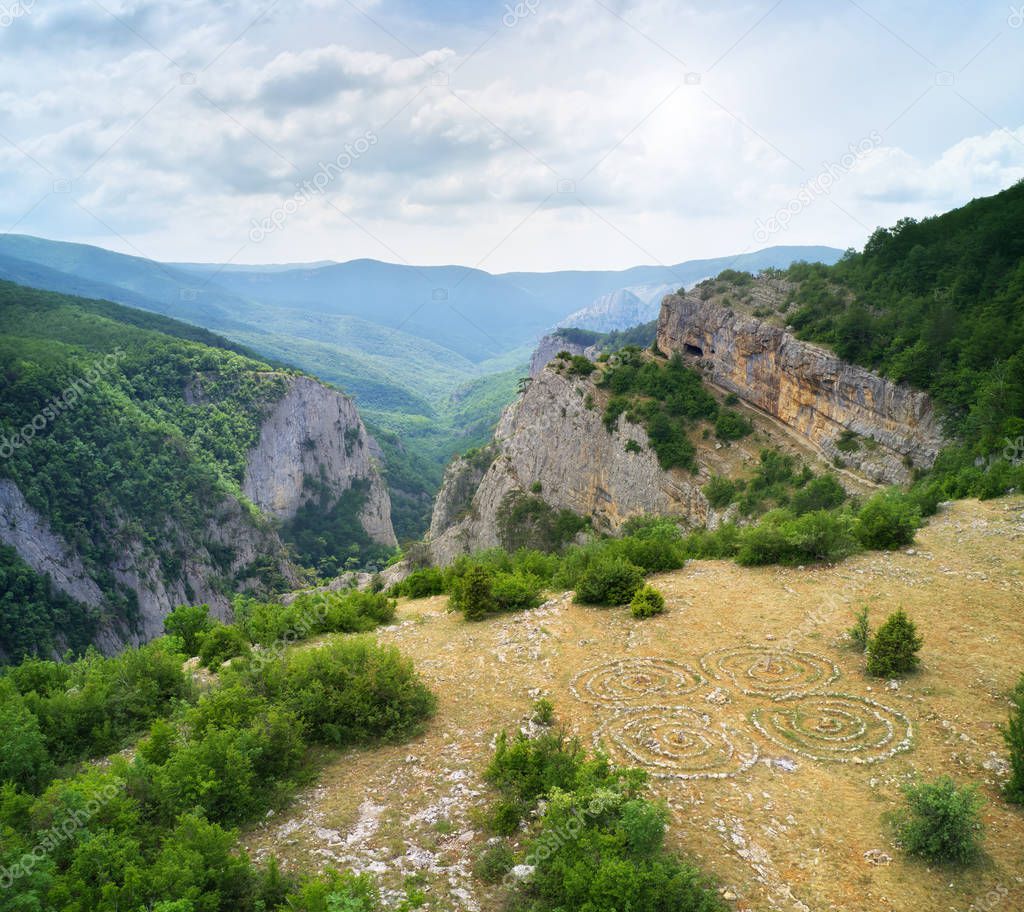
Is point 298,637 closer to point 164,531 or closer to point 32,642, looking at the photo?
point 32,642

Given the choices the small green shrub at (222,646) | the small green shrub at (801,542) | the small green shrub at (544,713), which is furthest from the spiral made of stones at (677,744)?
the small green shrub at (222,646)

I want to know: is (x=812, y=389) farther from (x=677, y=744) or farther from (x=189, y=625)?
(x=189, y=625)

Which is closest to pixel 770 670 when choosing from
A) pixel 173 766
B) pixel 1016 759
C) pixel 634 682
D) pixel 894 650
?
pixel 894 650

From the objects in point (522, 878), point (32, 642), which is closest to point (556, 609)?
point (522, 878)

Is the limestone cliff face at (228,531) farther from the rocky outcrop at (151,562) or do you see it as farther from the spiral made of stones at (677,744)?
the spiral made of stones at (677,744)

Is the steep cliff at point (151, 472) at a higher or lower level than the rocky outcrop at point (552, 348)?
lower
